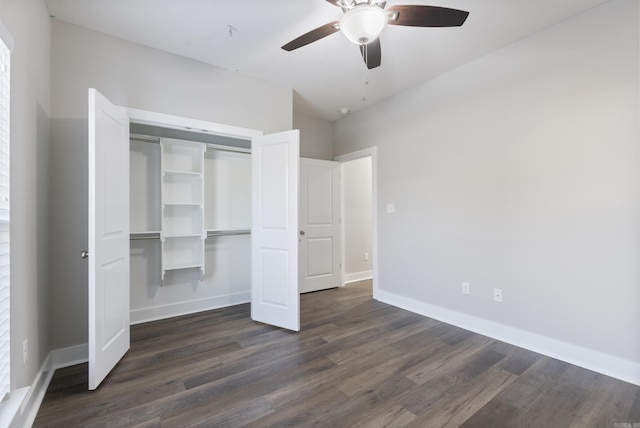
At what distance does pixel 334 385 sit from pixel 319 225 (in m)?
2.73

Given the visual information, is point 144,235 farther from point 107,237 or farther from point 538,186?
point 538,186

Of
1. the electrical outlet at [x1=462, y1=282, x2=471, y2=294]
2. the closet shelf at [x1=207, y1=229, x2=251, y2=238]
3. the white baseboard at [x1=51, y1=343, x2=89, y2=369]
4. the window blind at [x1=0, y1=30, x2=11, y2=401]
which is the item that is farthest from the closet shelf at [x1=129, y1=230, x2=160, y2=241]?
the electrical outlet at [x1=462, y1=282, x2=471, y2=294]

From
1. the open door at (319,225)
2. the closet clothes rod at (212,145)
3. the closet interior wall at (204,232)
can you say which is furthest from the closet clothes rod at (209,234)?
the closet clothes rod at (212,145)

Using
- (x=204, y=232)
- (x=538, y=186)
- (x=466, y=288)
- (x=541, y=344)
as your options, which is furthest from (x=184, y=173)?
(x=541, y=344)

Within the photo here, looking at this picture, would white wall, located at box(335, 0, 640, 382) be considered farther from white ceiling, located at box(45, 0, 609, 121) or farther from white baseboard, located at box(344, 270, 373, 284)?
white baseboard, located at box(344, 270, 373, 284)

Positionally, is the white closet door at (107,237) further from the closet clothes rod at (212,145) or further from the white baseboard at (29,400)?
the closet clothes rod at (212,145)

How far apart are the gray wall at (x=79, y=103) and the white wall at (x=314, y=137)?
191 centimetres

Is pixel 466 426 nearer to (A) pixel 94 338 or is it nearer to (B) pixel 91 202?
(A) pixel 94 338

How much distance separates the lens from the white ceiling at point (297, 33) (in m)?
2.19

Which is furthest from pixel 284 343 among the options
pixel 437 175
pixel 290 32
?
pixel 290 32

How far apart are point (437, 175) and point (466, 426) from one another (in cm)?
244

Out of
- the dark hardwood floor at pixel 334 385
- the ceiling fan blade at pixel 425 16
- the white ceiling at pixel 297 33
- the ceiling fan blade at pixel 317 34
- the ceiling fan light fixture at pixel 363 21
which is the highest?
the white ceiling at pixel 297 33

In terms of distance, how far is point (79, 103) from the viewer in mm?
2422

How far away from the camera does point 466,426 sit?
1.63 m
